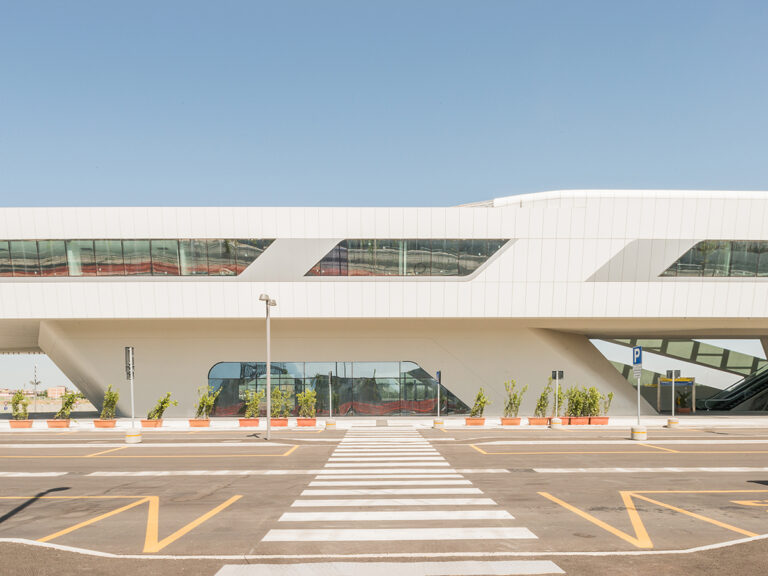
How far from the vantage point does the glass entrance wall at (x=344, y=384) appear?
32844mm

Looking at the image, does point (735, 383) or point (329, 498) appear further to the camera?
A: point (735, 383)

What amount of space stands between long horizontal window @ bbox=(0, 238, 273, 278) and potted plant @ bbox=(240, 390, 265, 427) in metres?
7.55

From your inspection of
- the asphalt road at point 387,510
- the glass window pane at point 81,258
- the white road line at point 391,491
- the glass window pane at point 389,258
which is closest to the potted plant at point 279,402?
the glass window pane at point 389,258

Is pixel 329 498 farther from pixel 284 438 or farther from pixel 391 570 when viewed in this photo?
pixel 284 438

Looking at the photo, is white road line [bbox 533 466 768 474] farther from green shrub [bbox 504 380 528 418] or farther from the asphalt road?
green shrub [bbox 504 380 528 418]

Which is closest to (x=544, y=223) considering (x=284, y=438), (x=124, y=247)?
(x=284, y=438)

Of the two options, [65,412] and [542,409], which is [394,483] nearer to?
[542,409]

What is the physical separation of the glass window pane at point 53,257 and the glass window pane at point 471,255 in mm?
22651

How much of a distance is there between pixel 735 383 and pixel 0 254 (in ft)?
194

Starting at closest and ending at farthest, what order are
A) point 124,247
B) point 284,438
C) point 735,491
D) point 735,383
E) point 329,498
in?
point 329,498
point 735,491
point 284,438
point 124,247
point 735,383

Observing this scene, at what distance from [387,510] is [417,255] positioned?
2109 centimetres

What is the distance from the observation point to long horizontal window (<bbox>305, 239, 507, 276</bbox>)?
30000mm

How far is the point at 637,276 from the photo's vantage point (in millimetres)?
29891

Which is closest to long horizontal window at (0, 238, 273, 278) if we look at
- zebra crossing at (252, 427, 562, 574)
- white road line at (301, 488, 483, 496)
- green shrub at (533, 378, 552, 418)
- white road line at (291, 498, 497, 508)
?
zebra crossing at (252, 427, 562, 574)
